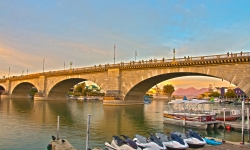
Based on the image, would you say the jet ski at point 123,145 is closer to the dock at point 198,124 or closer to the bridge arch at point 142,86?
the dock at point 198,124

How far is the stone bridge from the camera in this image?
35.1m

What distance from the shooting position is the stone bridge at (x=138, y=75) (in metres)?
35.1

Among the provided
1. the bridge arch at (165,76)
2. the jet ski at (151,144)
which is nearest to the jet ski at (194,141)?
the jet ski at (151,144)

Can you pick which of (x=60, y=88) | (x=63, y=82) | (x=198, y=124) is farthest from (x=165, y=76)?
(x=60, y=88)

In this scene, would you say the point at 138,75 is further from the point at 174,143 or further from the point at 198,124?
the point at 174,143

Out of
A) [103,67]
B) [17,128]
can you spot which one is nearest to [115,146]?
[17,128]

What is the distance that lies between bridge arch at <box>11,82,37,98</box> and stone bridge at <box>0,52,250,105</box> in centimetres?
1623

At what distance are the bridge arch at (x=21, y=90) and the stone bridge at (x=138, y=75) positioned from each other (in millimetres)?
16232

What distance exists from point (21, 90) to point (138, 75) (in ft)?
240

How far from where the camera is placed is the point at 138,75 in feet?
160

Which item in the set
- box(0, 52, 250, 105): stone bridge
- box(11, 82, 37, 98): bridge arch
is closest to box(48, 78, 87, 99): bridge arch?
box(0, 52, 250, 105): stone bridge

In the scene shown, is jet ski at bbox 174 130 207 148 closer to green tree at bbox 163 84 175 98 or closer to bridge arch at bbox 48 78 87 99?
bridge arch at bbox 48 78 87 99

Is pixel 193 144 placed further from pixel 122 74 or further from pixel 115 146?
pixel 122 74

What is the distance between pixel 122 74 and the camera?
52.2 m
